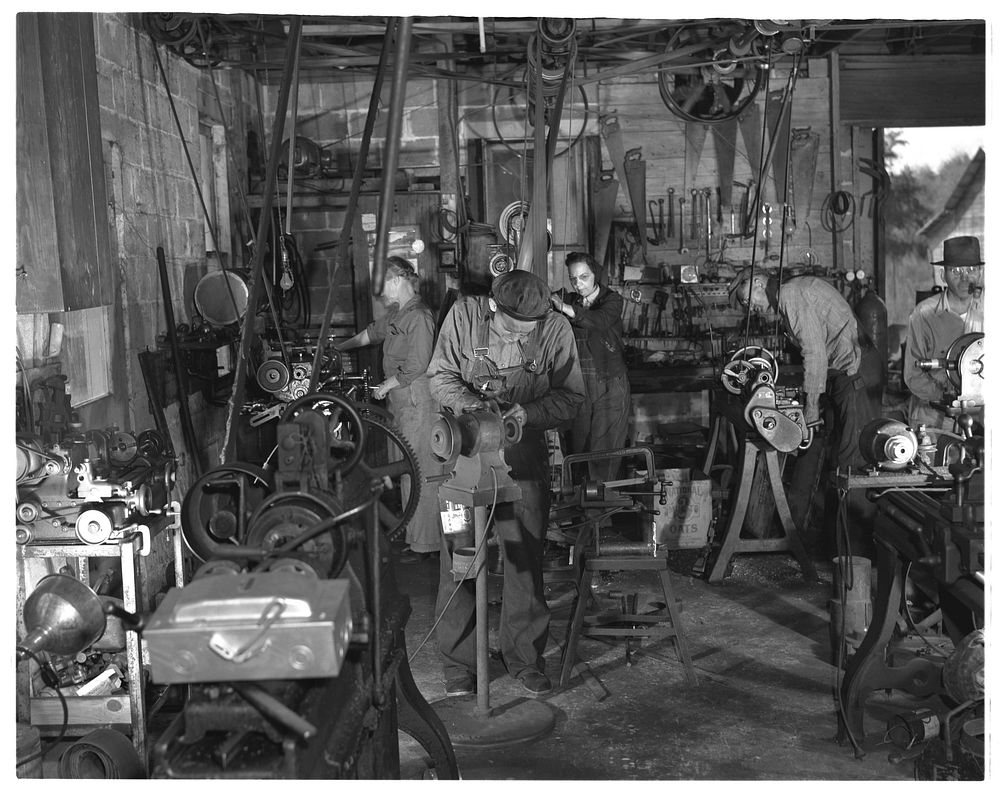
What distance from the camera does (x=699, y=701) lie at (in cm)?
379

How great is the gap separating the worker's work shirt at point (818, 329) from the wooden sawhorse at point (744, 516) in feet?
1.30

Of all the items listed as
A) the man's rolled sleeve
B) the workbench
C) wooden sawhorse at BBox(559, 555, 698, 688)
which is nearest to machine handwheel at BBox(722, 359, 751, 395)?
wooden sawhorse at BBox(559, 555, 698, 688)

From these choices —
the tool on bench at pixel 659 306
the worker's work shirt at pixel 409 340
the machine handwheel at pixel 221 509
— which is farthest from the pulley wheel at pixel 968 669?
the tool on bench at pixel 659 306

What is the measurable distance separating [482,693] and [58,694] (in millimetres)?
1312

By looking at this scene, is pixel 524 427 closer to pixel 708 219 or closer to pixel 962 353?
pixel 962 353

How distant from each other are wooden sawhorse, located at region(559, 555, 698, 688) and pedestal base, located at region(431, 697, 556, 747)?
272mm

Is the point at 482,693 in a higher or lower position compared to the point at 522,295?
lower

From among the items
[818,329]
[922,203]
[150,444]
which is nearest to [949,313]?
[818,329]

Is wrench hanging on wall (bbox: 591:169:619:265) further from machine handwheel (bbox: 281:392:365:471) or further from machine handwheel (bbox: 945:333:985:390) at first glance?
machine handwheel (bbox: 281:392:365:471)

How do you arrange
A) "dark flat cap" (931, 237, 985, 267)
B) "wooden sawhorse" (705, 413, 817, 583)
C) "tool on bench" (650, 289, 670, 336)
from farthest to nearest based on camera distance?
"tool on bench" (650, 289, 670, 336) < "wooden sawhorse" (705, 413, 817, 583) < "dark flat cap" (931, 237, 985, 267)

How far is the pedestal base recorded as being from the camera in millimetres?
3475

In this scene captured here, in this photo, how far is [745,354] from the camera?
17.6 feet
